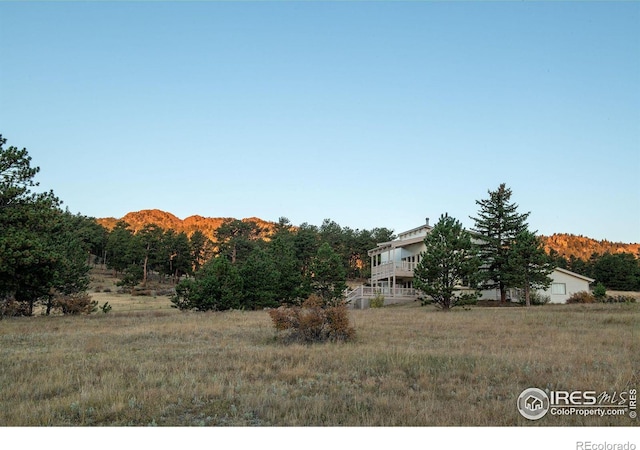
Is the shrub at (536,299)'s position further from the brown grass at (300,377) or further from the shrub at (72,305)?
the shrub at (72,305)

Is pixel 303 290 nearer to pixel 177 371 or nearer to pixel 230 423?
pixel 177 371

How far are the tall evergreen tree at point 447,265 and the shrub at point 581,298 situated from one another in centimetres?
1266

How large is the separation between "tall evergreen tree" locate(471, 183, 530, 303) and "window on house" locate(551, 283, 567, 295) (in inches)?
203

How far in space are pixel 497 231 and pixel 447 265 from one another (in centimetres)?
1269

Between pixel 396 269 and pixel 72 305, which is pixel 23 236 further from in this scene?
pixel 396 269

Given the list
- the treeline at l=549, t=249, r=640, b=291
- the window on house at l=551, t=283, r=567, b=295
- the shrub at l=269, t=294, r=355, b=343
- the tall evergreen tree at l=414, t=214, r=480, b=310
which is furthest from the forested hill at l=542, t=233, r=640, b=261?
the shrub at l=269, t=294, r=355, b=343

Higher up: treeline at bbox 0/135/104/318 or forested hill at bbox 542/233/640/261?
forested hill at bbox 542/233/640/261

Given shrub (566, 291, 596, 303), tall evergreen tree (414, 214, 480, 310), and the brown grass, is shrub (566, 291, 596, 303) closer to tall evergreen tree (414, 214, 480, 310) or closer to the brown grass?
tall evergreen tree (414, 214, 480, 310)

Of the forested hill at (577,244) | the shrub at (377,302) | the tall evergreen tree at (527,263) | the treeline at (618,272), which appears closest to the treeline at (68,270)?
the shrub at (377,302)

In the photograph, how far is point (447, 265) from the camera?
27234 mm

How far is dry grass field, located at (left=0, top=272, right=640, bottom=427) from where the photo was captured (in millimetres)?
5730

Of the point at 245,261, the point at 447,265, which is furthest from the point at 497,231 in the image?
the point at 245,261

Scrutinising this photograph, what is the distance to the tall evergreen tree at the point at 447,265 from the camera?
88.5ft
